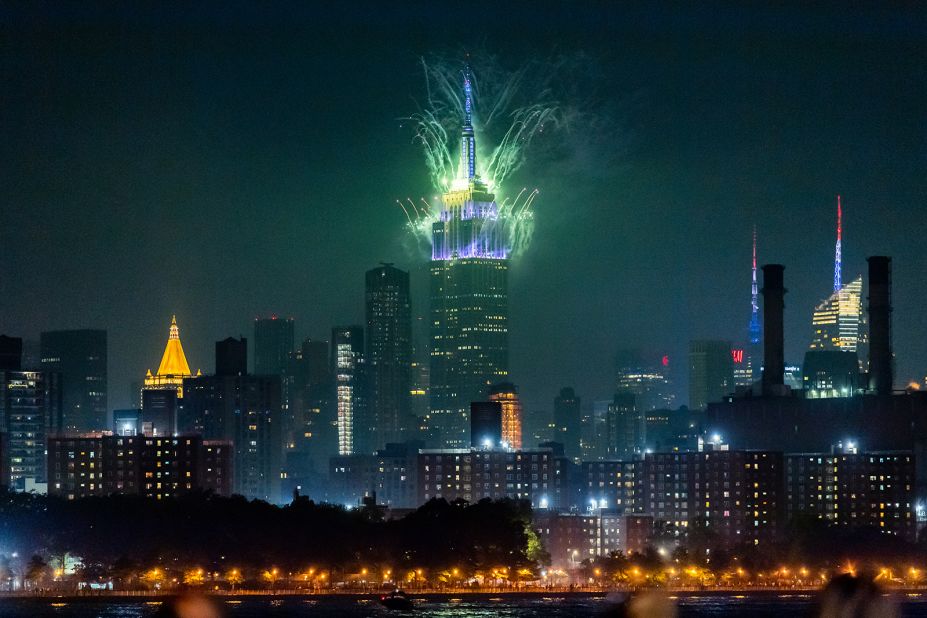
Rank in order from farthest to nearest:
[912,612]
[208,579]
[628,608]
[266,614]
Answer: [208,579]
[912,612]
[266,614]
[628,608]

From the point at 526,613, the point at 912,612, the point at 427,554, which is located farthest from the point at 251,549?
the point at 912,612

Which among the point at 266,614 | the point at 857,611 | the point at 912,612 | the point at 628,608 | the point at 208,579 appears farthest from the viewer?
the point at 208,579

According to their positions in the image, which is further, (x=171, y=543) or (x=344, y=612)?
(x=171, y=543)

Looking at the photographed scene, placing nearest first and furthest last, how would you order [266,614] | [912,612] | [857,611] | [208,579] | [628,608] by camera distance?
[628,608] < [857,611] < [266,614] < [912,612] < [208,579]

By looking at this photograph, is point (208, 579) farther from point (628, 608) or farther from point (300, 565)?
point (628, 608)

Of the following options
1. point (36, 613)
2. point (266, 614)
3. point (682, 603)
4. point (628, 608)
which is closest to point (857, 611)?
point (628, 608)

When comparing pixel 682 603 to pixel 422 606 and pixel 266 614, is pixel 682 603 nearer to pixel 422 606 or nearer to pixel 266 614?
pixel 422 606
